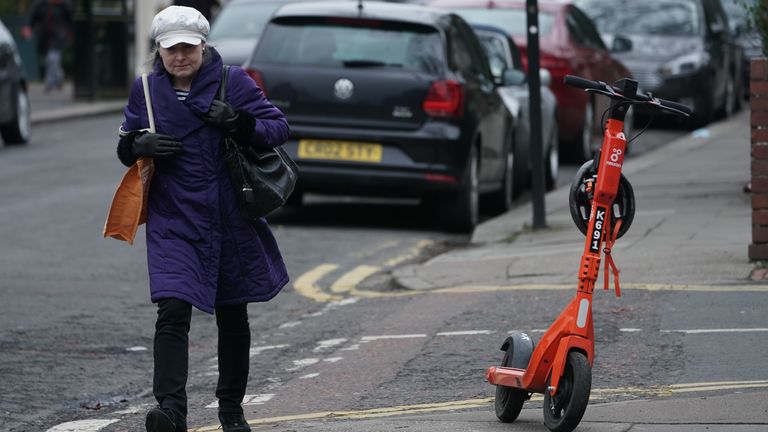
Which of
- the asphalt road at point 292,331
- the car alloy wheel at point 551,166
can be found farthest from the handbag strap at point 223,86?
the car alloy wheel at point 551,166

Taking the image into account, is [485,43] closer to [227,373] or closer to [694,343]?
[694,343]

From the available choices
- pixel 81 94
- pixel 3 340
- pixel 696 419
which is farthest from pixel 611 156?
pixel 81 94

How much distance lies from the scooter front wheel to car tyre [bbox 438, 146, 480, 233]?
7.35m

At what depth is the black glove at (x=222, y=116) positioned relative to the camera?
6.20 m

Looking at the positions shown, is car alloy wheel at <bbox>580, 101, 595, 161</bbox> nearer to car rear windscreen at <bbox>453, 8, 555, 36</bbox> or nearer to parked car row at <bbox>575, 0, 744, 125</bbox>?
car rear windscreen at <bbox>453, 8, 555, 36</bbox>

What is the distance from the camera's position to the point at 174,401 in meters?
6.14

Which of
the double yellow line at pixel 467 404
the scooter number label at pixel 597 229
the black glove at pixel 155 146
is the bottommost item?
the double yellow line at pixel 467 404

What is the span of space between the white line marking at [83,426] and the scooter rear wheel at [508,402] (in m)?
1.67

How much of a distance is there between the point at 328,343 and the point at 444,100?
15.4ft

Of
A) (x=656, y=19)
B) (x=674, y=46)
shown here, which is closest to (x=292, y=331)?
(x=674, y=46)

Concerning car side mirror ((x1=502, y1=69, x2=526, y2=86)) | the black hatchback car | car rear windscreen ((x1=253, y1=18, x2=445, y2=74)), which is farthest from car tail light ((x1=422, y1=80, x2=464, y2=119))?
car side mirror ((x1=502, y1=69, x2=526, y2=86))

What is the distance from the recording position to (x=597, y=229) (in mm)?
6168

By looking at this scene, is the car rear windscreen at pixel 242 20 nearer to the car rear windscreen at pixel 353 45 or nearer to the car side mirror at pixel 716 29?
the car side mirror at pixel 716 29

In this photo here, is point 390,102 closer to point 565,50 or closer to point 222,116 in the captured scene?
point 565,50
